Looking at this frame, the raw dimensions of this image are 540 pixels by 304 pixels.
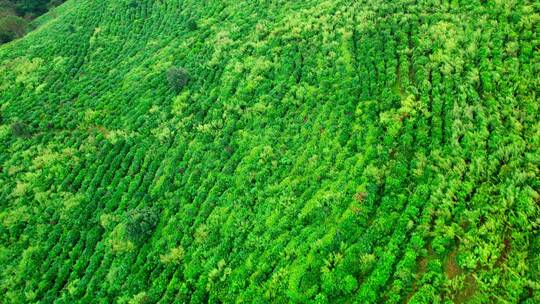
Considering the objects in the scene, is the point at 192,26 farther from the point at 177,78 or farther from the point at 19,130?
the point at 19,130

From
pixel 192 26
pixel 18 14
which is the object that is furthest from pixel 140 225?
pixel 18 14

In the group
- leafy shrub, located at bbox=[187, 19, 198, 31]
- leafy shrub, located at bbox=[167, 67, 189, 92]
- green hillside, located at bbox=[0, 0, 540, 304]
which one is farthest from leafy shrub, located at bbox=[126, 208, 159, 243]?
Answer: leafy shrub, located at bbox=[187, 19, 198, 31]

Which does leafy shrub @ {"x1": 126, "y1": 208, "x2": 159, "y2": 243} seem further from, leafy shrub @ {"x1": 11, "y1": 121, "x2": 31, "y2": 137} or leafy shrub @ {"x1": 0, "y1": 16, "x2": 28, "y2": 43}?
leafy shrub @ {"x1": 0, "y1": 16, "x2": 28, "y2": 43}

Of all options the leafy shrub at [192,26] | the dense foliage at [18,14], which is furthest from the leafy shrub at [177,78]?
the dense foliage at [18,14]

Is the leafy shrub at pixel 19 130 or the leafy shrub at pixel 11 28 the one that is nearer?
the leafy shrub at pixel 19 130

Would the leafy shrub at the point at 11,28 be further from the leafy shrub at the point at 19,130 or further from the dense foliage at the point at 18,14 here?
the leafy shrub at the point at 19,130
